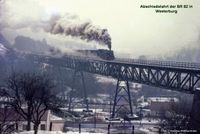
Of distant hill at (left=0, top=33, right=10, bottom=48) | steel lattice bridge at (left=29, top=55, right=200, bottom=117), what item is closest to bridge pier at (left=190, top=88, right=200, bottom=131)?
steel lattice bridge at (left=29, top=55, right=200, bottom=117)

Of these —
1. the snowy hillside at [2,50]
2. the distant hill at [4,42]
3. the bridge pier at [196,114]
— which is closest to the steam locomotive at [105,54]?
the distant hill at [4,42]

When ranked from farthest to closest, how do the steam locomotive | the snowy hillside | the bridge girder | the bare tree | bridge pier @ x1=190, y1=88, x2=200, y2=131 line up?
the snowy hillside, the steam locomotive, the bridge girder, bridge pier @ x1=190, y1=88, x2=200, y2=131, the bare tree

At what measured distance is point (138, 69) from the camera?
2005 inches

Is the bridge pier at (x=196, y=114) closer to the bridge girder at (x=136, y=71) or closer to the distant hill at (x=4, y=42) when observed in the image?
the bridge girder at (x=136, y=71)

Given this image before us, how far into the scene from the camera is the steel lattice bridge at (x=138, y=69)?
3610cm

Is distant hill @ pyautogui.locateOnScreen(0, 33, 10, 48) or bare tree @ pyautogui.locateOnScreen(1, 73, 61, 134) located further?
distant hill @ pyautogui.locateOnScreen(0, 33, 10, 48)

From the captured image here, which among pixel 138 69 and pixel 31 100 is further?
pixel 138 69

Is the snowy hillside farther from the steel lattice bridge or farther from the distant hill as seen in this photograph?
the steel lattice bridge

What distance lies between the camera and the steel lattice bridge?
36103mm

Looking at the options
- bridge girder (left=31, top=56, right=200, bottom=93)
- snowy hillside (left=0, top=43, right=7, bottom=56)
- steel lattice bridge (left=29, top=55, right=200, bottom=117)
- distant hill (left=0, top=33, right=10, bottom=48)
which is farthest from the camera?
snowy hillside (left=0, top=43, right=7, bottom=56)

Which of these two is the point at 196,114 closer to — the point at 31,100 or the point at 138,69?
the point at 31,100

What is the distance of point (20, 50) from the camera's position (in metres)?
72.5

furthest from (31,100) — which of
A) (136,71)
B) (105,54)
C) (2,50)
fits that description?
(2,50)

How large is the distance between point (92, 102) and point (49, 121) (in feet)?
99.3
